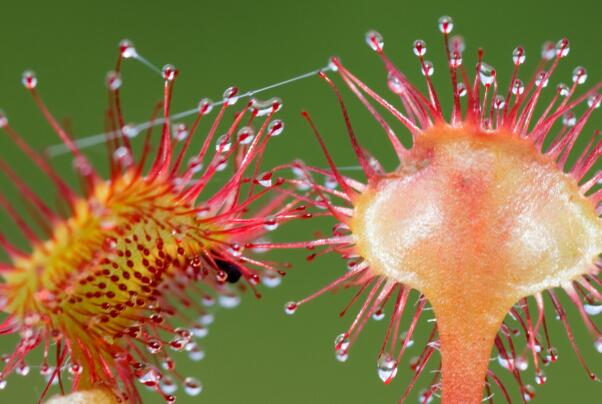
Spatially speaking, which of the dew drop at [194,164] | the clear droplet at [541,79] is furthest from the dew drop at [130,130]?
the clear droplet at [541,79]

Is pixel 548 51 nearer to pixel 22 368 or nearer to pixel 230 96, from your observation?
pixel 230 96

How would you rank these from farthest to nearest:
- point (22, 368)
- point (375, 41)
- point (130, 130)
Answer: point (375, 41)
point (22, 368)
point (130, 130)

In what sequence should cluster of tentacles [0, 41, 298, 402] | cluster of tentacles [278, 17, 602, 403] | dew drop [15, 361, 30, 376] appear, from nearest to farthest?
1. cluster of tentacles [0, 41, 298, 402]
2. dew drop [15, 361, 30, 376]
3. cluster of tentacles [278, 17, 602, 403]

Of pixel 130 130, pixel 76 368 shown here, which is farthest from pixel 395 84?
pixel 76 368

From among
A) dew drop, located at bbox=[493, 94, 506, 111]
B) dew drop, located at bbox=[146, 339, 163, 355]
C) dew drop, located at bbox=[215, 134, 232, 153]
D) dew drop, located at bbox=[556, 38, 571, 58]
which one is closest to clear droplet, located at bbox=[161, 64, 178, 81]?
dew drop, located at bbox=[215, 134, 232, 153]

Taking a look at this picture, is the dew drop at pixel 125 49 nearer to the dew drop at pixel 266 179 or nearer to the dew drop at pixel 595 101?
the dew drop at pixel 266 179

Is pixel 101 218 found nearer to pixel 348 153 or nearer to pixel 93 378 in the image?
pixel 93 378

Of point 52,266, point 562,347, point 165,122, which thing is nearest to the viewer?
point 52,266

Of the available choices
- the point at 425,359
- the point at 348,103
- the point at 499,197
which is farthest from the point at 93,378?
the point at 348,103

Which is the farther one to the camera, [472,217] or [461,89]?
[461,89]

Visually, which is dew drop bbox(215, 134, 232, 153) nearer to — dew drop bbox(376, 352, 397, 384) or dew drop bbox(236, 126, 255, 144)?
dew drop bbox(236, 126, 255, 144)

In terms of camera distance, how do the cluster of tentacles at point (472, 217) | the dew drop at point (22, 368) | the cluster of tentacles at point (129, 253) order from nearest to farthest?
the cluster of tentacles at point (129, 253) < the dew drop at point (22, 368) < the cluster of tentacles at point (472, 217)
